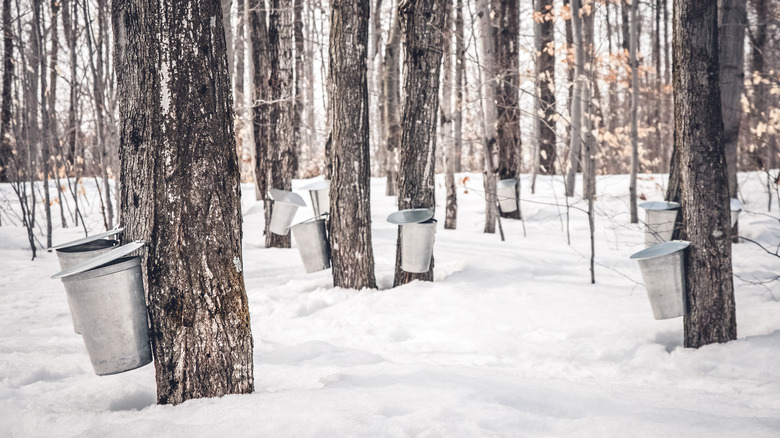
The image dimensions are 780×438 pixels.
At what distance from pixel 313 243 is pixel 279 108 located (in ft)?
10.2

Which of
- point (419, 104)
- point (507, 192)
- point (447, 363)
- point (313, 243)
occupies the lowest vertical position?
Result: point (447, 363)

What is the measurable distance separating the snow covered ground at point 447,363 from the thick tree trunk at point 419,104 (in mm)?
785

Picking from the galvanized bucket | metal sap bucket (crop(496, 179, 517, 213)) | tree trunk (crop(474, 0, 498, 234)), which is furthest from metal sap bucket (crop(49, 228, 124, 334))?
metal sap bucket (crop(496, 179, 517, 213))

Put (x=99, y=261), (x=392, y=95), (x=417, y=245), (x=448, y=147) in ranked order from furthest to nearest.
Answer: (x=392, y=95) → (x=448, y=147) → (x=417, y=245) → (x=99, y=261)

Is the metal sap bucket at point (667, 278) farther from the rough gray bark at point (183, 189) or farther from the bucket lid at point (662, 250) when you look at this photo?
the rough gray bark at point (183, 189)

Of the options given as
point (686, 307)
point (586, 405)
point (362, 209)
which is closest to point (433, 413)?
point (586, 405)

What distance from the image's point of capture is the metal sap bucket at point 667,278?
2906 millimetres

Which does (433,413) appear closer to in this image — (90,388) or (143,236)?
(143,236)

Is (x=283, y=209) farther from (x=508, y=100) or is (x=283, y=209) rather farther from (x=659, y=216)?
(x=508, y=100)

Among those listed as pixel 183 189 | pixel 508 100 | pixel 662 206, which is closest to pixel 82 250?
pixel 183 189

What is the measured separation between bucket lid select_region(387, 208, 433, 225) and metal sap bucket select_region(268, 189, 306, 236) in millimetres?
1253

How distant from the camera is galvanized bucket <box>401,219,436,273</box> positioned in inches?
166

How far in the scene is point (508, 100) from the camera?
940 centimetres

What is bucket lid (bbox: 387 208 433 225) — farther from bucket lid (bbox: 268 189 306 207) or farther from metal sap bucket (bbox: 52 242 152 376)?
metal sap bucket (bbox: 52 242 152 376)
